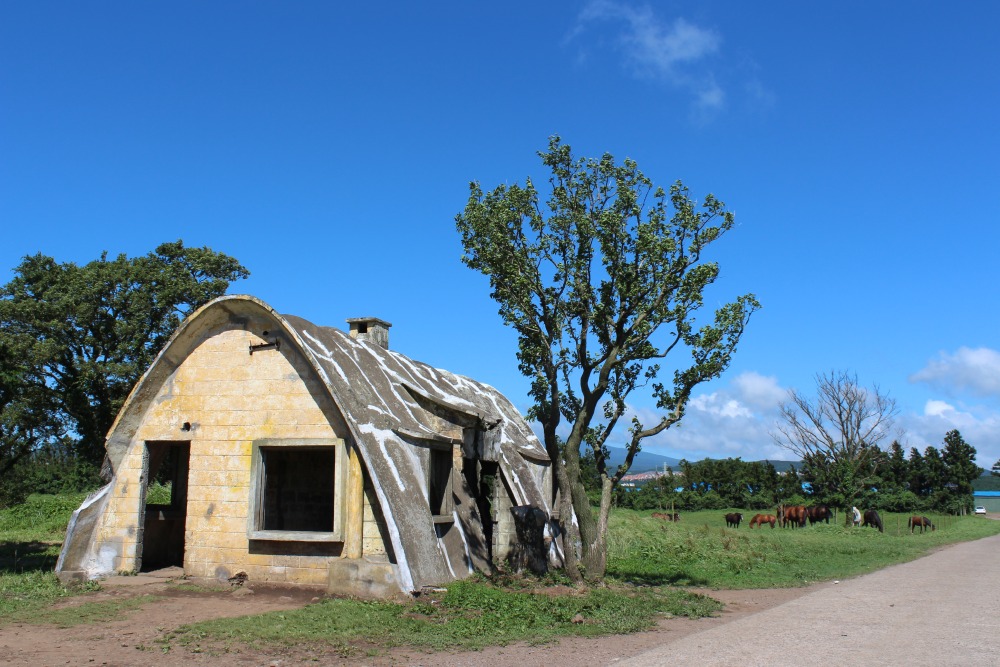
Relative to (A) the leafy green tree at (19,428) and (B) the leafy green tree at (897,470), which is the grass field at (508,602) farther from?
(B) the leafy green tree at (897,470)

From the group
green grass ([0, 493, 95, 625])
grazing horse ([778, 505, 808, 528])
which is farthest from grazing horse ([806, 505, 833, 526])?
green grass ([0, 493, 95, 625])

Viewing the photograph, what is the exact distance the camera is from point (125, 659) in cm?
877

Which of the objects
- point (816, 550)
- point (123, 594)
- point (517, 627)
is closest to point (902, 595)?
point (517, 627)

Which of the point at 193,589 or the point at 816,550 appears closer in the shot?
the point at 193,589

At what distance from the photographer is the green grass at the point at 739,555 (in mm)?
17516

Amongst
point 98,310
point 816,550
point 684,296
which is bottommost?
point 816,550

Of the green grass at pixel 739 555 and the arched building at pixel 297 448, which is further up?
the arched building at pixel 297 448

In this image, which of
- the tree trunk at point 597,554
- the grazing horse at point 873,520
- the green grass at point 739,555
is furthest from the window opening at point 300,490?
the grazing horse at point 873,520

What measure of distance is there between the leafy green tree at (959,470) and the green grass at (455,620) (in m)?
55.4

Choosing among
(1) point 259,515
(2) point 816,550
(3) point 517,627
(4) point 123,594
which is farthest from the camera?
(2) point 816,550

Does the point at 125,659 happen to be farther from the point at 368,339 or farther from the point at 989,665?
the point at 368,339

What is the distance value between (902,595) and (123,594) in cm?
1385

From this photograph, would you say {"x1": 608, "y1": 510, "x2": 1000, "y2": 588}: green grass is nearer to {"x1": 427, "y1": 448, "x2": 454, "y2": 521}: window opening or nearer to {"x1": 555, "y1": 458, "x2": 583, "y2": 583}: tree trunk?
{"x1": 555, "y1": 458, "x2": 583, "y2": 583}: tree trunk

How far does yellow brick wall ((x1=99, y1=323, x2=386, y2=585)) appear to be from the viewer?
1414cm
